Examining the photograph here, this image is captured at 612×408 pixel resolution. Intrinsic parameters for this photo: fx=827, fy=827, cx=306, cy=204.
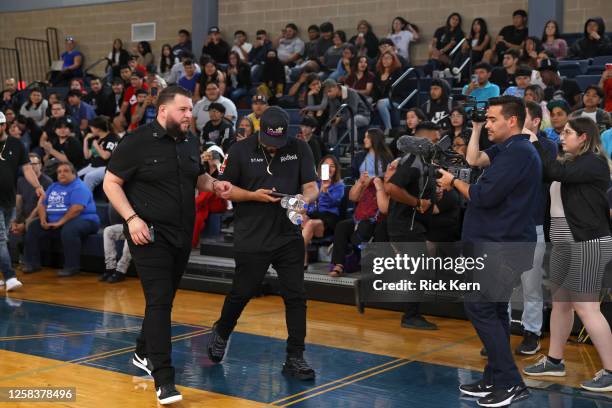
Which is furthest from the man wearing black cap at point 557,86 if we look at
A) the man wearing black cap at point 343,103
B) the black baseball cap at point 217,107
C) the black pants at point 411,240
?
the black baseball cap at point 217,107

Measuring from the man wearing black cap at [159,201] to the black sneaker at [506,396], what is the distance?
186 cm

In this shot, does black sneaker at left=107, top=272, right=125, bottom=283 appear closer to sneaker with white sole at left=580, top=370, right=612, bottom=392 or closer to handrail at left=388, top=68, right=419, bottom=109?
handrail at left=388, top=68, right=419, bottom=109

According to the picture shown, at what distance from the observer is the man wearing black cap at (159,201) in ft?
16.1

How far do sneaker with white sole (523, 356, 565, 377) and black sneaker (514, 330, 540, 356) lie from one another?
2.08 ft

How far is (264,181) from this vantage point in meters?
5.61

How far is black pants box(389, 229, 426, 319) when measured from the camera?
7309mm

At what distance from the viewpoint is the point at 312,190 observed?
5.67 metres

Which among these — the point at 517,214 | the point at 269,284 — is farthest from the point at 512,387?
the point at 269,284

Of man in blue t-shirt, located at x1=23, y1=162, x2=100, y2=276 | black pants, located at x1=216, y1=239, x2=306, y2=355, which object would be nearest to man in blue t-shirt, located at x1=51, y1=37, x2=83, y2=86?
man in blue t-shirt, located at x1=23, y1=162, x2=100, y2=276

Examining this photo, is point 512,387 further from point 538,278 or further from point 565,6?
point 565,6

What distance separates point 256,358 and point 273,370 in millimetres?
365

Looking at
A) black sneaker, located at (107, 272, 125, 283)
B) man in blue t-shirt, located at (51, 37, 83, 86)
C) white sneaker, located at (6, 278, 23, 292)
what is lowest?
black sneaker, located at (107, 272, 125, 283)

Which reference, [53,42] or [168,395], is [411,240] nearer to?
[168,395]

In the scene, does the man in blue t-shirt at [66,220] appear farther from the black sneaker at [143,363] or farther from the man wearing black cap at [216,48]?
the man wearing black cap at [216,48]
